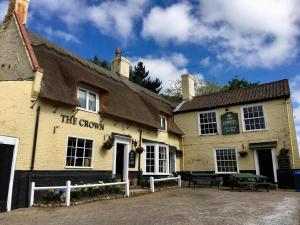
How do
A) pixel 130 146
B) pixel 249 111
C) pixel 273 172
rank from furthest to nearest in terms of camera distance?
pixel 249 111
pixel 273 172
pixel 130 146

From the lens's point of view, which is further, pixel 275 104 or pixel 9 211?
pixel 275 104

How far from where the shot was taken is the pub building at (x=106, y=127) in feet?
33.0

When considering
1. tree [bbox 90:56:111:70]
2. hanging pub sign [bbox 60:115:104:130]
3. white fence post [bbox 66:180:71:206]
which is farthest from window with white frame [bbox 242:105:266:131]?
tree [bbox 90:56:111:70]

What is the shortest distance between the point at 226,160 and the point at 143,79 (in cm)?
3025

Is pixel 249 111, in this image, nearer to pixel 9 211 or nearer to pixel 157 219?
pixel 157 219

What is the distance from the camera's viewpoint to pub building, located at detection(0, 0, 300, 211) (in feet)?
33.0

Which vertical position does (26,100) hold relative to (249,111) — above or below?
below

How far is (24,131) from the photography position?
10023mm

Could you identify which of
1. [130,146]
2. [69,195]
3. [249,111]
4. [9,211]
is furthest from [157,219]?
[249,111]

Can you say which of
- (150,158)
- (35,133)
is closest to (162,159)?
(150,158)

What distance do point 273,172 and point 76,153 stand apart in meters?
13.0

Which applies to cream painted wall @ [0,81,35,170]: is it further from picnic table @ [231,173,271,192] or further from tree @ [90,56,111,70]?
tree @ [90,56,111,70]

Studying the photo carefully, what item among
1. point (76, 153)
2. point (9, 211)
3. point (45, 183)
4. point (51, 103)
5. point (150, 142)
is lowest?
point (9, 211)

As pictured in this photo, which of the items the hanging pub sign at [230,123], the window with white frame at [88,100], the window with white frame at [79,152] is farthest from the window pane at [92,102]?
the hanging pub sign at [230,123]
